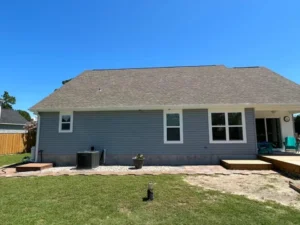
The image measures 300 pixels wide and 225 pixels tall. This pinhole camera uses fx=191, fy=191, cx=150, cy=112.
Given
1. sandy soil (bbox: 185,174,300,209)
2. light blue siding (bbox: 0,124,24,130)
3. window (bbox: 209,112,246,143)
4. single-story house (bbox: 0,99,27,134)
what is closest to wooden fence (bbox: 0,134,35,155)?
single-story house (bbox: 0,99,27,134)

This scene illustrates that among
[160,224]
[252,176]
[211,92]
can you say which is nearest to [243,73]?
[211,92]

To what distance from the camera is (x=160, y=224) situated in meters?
3.52

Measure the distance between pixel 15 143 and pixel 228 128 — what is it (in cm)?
1843

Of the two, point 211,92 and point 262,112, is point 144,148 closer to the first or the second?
point 211,92

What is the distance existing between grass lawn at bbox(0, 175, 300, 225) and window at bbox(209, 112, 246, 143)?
14.9ft

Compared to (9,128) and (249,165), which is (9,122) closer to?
(9,128)

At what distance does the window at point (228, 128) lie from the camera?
9828 millimetres

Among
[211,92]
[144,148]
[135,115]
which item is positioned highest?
[211,92]

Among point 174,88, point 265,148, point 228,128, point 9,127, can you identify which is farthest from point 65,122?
point 9,127

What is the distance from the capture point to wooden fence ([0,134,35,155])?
16719mm

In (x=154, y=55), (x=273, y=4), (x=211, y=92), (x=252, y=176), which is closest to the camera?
(x=252, y=176)

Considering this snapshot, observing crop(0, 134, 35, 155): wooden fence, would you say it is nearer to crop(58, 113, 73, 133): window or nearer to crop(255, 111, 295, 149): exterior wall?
crop(58, 113, 73, 133): window

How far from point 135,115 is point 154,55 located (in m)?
7.18

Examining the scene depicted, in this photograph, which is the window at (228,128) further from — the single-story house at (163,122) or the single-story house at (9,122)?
the single-story house at (9,122)
